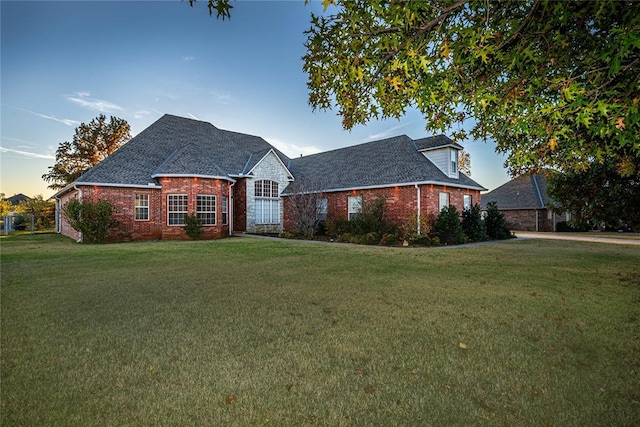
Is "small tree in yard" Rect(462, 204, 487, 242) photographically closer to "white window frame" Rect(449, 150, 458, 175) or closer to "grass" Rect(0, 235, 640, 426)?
"white window frame" Rect(449, 150, 458, 175)

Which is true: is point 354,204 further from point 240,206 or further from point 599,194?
point 599,194

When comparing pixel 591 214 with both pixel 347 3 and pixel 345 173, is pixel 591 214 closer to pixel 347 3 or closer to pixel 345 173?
pixel 347 3

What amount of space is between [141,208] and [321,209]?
10883mm

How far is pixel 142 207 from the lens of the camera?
1800 cm

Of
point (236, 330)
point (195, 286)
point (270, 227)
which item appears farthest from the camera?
point (270, 227)

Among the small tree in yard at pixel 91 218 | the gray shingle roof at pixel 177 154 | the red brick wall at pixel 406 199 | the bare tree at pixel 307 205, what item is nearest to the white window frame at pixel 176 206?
the gray shingle roof at pixel 177 154

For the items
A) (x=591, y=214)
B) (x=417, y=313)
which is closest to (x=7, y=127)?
(x=417, y=313)

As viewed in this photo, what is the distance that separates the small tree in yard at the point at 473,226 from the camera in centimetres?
1762

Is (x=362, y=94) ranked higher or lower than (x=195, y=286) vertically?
higher

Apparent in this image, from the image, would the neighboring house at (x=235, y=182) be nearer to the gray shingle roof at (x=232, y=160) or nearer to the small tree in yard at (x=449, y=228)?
the gray shingle roof at (x=232, y=160)

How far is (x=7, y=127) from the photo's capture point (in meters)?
13.3

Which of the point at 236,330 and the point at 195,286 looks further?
the point at 195,286

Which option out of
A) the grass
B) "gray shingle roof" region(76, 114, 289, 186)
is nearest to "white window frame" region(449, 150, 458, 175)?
the grass

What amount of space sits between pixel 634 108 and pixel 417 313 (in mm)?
3640
